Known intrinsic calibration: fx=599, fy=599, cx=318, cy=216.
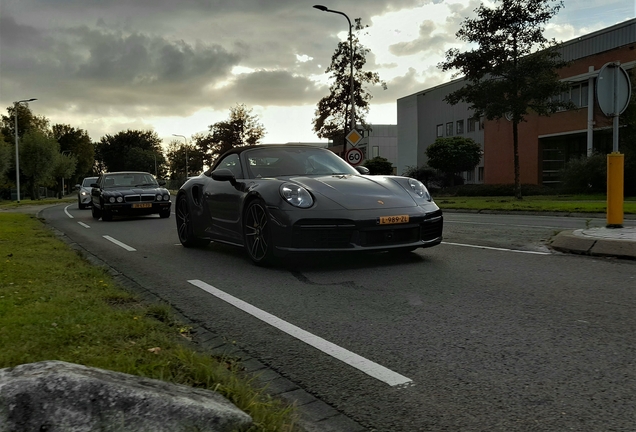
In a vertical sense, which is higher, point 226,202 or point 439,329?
point 226,202

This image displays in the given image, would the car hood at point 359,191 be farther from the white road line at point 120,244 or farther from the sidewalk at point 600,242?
the white road line at point 120,244

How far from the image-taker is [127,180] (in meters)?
17.5

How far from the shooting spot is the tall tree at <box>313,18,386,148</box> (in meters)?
37.8

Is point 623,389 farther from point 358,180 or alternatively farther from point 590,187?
point 590,187

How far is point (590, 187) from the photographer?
28281 mm

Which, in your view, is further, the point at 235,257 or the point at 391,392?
the point at 235,257

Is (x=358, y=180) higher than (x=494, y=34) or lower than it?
lower

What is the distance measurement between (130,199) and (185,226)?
8.29 metres

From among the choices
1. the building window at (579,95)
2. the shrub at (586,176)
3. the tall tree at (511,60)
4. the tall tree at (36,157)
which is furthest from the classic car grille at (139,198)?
the tall tree at (36,157)

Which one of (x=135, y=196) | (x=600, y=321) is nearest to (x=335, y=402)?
(x=600, y=321)

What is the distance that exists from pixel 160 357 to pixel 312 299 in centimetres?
195

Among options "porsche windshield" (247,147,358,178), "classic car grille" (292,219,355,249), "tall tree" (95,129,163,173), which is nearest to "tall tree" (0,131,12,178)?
"porsche windshield" (247,147,358,178)

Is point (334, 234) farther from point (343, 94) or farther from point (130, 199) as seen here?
Answer: point (343, 94)

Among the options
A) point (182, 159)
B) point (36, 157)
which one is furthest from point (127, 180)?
point (182, 159)
